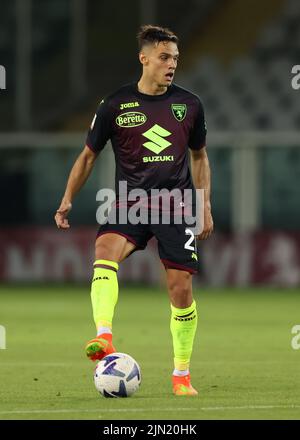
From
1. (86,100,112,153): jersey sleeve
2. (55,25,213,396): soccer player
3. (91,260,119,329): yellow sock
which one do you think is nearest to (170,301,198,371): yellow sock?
(55,25,213,396): soccer player

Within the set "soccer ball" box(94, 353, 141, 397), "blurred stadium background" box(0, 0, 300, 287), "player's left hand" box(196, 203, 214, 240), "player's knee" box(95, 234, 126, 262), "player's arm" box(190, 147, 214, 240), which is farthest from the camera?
"blurred stadium background" box(0, 0, 300, 287)

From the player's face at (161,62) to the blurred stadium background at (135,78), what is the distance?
43.3 feet

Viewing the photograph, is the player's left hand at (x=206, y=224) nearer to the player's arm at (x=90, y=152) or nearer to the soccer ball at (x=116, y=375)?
the player's arm at (x=90, y=152)

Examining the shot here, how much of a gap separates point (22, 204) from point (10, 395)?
51.4 ft

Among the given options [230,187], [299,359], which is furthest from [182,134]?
[230,187]

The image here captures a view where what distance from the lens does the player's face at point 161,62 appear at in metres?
8.51

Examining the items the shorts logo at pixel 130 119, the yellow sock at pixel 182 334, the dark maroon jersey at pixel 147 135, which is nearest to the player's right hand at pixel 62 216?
the dark maroon jersey at pixel 147 135

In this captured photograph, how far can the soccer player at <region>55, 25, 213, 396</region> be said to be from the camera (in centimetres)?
852

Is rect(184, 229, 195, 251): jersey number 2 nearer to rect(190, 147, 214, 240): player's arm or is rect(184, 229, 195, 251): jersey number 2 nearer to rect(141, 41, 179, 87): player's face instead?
rect(190, 147, 214, 240): player's arm

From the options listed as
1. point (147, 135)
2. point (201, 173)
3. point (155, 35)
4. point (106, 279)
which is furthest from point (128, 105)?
point (106, 279)

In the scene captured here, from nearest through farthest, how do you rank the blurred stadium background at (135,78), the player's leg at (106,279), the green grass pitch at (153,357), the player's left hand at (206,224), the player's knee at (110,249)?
the green grass pitch at (153,357)
the player's leg at (106,279)
the player's knee at (110,249)
the player's left hand at (206,224)
the blurred stadium background at (135,78)

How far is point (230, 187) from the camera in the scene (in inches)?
930

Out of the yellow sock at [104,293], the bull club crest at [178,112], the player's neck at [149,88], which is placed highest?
the player's neck at [149,88]

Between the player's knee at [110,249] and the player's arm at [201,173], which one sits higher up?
the player's arm at [201,173]
